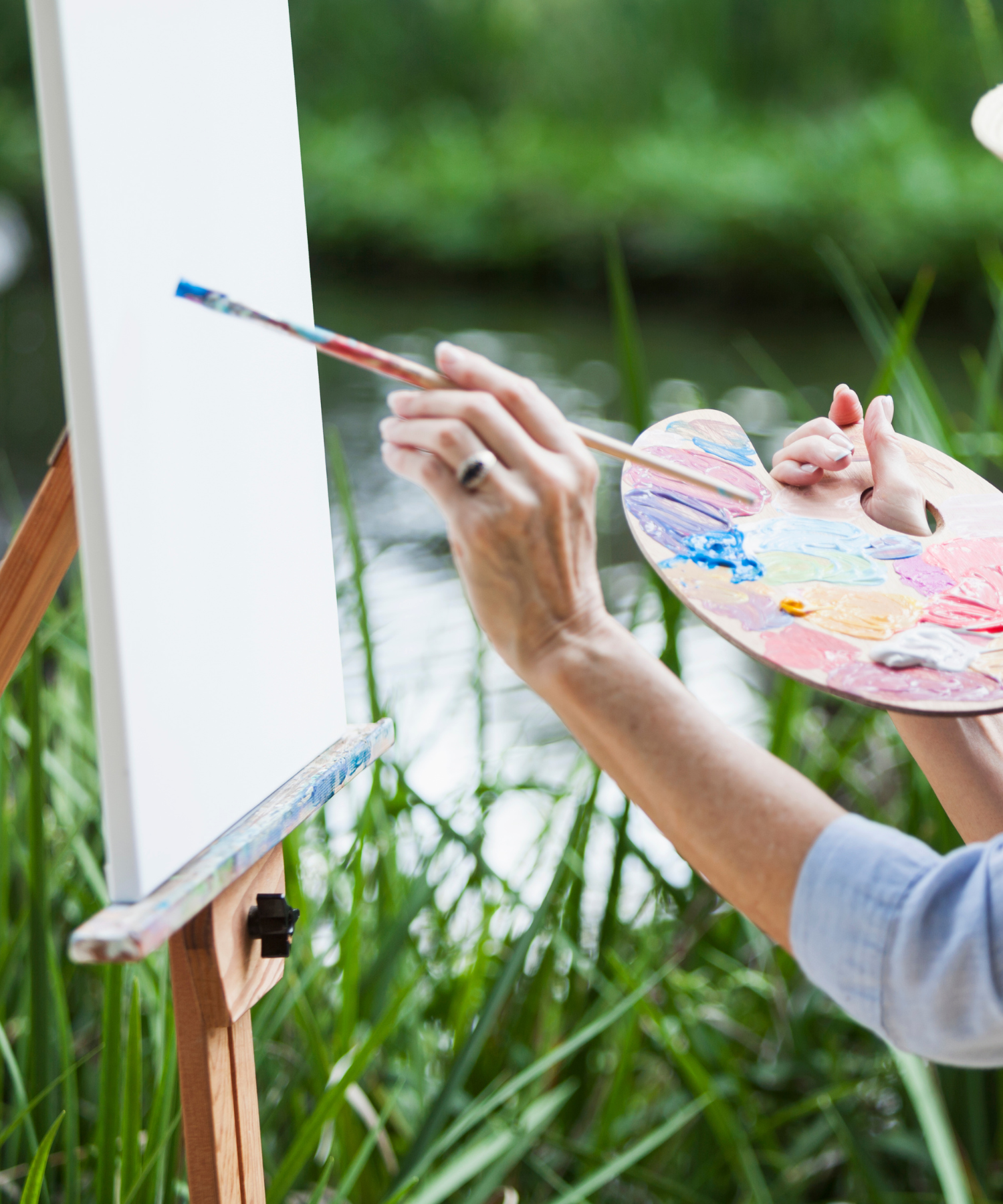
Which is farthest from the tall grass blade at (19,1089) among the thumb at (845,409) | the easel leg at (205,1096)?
the thumb at (845,409)

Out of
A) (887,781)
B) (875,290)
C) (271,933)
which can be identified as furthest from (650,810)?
(875,290)

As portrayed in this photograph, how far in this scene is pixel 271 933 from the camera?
0.51 metres

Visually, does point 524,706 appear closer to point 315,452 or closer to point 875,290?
point 315,452

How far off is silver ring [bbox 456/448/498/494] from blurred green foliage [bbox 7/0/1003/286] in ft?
19.1

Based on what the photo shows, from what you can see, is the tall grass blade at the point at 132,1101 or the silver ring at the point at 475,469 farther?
the tall grass blade at the point at 132,1101

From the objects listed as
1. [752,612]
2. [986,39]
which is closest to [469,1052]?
[752,612]

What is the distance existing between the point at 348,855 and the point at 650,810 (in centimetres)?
52

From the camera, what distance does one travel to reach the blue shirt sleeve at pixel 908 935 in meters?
0.38

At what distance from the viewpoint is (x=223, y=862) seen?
458 millimetres

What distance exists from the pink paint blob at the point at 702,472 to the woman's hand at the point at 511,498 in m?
0.10

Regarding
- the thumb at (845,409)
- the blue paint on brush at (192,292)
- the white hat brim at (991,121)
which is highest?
the white hat brim at (991,121)

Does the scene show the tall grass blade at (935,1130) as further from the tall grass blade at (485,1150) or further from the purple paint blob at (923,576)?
the purple paint blob at (923,576)

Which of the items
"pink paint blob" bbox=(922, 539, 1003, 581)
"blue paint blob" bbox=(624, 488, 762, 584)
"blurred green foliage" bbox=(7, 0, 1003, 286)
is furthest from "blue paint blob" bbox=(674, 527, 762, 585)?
"blurred green foliage" bbox=(7, 0, 1003, 286)

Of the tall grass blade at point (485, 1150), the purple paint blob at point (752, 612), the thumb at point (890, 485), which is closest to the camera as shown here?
the purple paint blob at point (752, 612)
